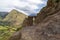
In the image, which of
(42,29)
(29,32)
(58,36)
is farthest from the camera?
(29,32)

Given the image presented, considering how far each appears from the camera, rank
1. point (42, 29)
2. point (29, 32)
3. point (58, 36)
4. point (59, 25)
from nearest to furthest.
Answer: point (58, 36) < point (59, 25) < point (42, 29) < point (29, 32)

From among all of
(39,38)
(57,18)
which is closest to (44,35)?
(39,38)

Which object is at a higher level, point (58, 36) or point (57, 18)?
point (57, 18)

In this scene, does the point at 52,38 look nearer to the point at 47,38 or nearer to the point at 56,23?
the point at 47,38

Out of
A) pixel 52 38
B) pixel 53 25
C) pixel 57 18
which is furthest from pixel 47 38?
pixel 57 18

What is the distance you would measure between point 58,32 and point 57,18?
3.18 m

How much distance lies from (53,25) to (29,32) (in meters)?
4.17

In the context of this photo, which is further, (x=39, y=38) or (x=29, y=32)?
(x=29, y=32)

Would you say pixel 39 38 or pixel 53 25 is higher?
pixel 53 25

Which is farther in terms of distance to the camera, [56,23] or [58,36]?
[56,23]

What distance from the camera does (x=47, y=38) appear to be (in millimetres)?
19562

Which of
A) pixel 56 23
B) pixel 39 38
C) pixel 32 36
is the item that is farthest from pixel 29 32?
pixel 56 23

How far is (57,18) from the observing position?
22.2 m

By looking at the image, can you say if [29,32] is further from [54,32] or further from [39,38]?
[54,32]
